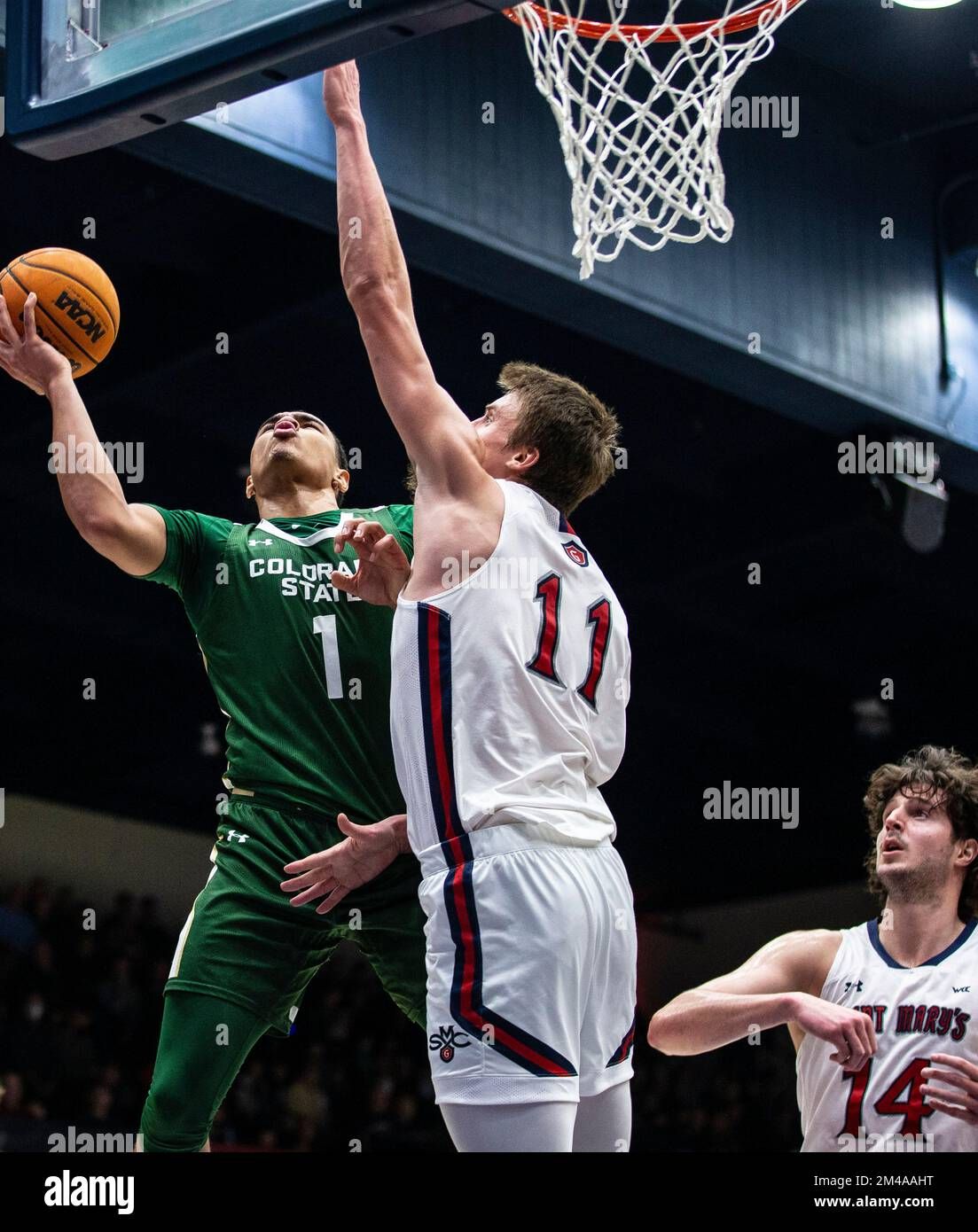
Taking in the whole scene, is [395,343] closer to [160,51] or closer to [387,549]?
[387,549]

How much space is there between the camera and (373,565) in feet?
12.1

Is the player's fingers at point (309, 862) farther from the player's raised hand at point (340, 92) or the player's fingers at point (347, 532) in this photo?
the player's raised hand at point (340, 92)

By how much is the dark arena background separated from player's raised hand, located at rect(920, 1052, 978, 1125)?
2.61m

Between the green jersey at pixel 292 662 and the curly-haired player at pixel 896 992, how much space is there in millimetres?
951

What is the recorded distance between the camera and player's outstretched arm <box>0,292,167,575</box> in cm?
389

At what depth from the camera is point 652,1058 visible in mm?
14625

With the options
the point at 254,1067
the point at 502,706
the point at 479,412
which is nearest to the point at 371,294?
the point at 502,706

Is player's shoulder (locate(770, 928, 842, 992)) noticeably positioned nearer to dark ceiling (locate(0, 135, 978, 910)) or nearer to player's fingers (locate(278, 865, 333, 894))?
player's fingers (locate(278, 865, 333, 894))

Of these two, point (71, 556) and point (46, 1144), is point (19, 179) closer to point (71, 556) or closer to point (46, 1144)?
point (71, 556)

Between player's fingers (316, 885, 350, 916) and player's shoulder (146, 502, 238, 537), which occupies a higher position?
player's shoulder (146, 502, 238, 537)

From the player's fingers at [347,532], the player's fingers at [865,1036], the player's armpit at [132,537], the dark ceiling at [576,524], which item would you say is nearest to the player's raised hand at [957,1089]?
the player's fingers at [865,1036]

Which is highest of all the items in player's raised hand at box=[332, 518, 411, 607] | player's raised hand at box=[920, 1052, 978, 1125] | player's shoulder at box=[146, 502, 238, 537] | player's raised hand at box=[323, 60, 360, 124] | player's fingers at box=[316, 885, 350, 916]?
player's raised hand at box=[323, 60, 360, 124]

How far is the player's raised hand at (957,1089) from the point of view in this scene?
147 inches

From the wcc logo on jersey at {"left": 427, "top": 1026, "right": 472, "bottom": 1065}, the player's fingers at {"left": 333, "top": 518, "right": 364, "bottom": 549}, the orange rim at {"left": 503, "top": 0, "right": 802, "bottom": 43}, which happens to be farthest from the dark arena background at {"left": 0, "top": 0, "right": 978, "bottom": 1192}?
the wcc logo on jersey at {"left": 427, "top": 1026, "right": 472, "bottom": 1065}
